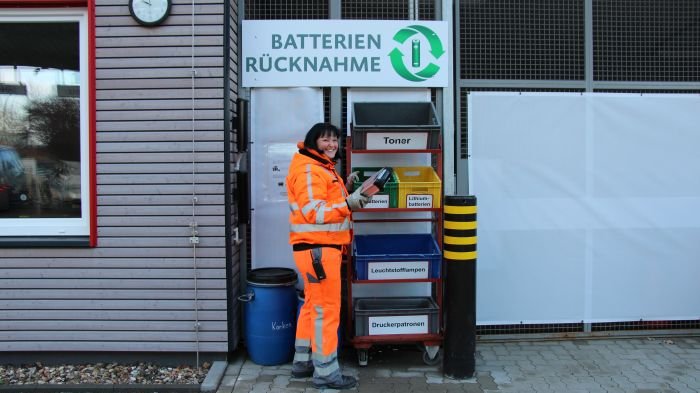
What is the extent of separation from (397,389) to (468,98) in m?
2.55

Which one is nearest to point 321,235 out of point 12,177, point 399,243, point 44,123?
point 399,243

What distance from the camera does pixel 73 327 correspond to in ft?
15.1

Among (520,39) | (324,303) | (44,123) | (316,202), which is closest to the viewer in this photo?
(316,202)

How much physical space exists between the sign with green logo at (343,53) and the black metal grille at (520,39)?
0.36 metres

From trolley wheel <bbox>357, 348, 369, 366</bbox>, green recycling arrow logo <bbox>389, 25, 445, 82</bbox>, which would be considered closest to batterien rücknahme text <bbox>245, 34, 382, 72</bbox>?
green recycling arrow logo <bbox>389, 25, 445, 82</bbox>

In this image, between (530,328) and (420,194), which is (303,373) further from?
(530,328)

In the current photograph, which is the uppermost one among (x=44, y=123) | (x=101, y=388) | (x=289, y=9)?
(x=289, y=9)

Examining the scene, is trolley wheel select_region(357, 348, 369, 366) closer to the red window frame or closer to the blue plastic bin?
the blue plastic bin

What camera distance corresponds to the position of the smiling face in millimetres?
4246

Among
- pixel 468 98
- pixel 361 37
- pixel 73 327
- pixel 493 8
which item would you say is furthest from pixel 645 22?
pixel 73 327

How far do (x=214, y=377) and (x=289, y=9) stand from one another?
314cm

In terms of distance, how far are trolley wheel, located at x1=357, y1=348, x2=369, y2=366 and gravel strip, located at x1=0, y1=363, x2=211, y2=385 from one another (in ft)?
3.93

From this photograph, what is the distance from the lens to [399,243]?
5.02 metres

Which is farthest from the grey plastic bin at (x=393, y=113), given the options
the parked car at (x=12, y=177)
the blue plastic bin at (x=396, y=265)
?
the parked car at (x=12, y=177)
